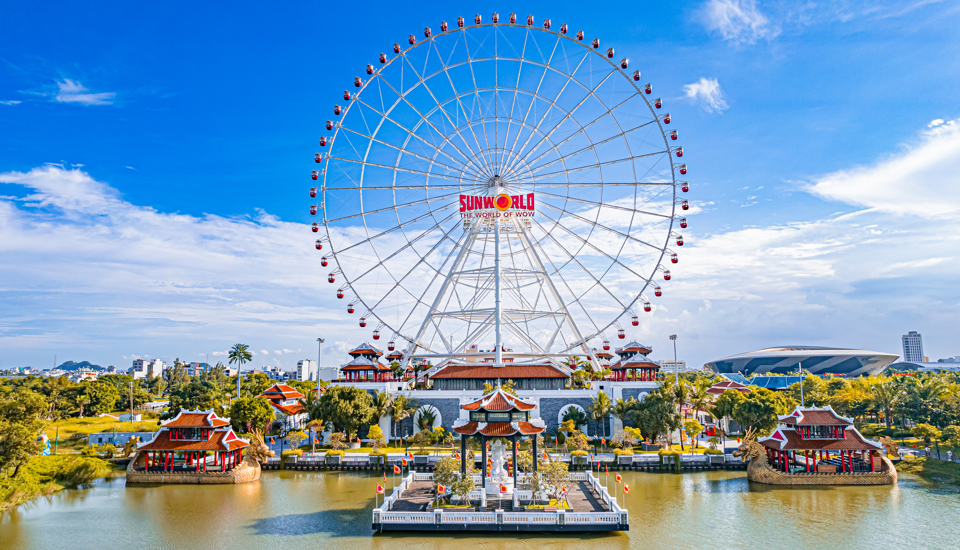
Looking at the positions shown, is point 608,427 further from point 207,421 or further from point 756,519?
point 207,421

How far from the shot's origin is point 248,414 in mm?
48656

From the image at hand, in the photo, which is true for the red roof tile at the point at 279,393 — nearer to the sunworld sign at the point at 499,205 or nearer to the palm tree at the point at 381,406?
the palm tree at the point at 381,406

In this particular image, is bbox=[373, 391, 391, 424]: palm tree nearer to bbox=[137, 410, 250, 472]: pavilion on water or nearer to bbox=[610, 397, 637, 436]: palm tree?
bbox=[137, 410, 250, 472]: pavilion on water

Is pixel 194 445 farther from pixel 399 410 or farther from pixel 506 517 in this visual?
pixel 506 517

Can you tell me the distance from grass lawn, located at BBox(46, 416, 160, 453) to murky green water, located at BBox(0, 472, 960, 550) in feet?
73.6

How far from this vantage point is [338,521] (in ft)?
98.6

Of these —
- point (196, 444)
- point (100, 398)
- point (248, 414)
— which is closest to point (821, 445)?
point (196, 444)

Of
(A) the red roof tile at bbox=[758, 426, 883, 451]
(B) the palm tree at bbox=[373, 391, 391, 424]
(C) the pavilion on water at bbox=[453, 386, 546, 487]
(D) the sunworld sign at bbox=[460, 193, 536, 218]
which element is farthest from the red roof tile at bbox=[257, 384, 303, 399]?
(A) the red roof tile at bbox=[758, 426, 883, 451]

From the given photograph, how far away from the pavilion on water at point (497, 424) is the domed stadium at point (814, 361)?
13997cm

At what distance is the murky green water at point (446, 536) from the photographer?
26.8 m

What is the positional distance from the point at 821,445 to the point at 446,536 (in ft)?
80.8

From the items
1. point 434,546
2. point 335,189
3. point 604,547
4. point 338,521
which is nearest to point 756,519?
point 604,547

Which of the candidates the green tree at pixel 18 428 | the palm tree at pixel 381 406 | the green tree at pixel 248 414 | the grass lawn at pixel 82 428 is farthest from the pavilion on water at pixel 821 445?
the grass lawn at pixel 82 428

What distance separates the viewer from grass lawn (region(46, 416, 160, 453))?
57.2m
